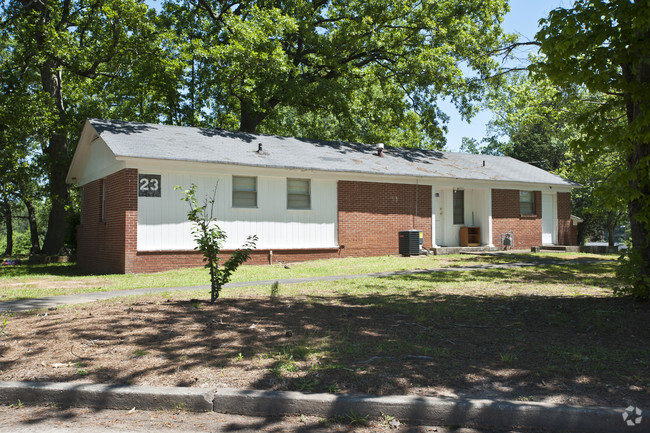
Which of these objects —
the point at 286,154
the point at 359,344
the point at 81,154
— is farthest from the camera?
the point at 81,154

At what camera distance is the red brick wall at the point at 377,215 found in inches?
739

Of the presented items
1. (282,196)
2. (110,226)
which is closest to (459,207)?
(282,196)

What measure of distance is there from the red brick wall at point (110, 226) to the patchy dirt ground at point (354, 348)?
7801 mm

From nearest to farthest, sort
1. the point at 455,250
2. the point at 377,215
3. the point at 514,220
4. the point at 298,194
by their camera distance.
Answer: the point at 298,194 → the point at 377,215 → the point at 455,250 → the point at 514,220

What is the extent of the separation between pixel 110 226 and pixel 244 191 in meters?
4.39

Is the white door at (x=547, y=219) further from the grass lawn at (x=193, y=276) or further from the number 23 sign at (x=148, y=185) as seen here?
the number 23 sign at (x=148, y=185)

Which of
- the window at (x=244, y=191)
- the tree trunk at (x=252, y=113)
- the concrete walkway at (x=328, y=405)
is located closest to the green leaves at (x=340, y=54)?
the tree trunk at (x=252, y=113)

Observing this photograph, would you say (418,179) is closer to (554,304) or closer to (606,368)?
(554,304)

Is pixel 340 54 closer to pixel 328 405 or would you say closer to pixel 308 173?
pixel 308 173

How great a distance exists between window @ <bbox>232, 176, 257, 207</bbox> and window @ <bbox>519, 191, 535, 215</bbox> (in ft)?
41.1

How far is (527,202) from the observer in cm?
2341

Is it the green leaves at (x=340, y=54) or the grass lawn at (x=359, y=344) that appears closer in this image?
the grass lawn at (x=359, y=344)

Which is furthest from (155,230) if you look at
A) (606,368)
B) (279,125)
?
(279,125)

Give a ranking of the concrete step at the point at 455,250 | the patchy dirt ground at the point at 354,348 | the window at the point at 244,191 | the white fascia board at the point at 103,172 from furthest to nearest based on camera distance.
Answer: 1. the concrete step at the point at 455,250
2. the window at the point at 244,191
3. the white fascia board at the point at 103,172
4. the patchy dirt ground at the point at 354,348
